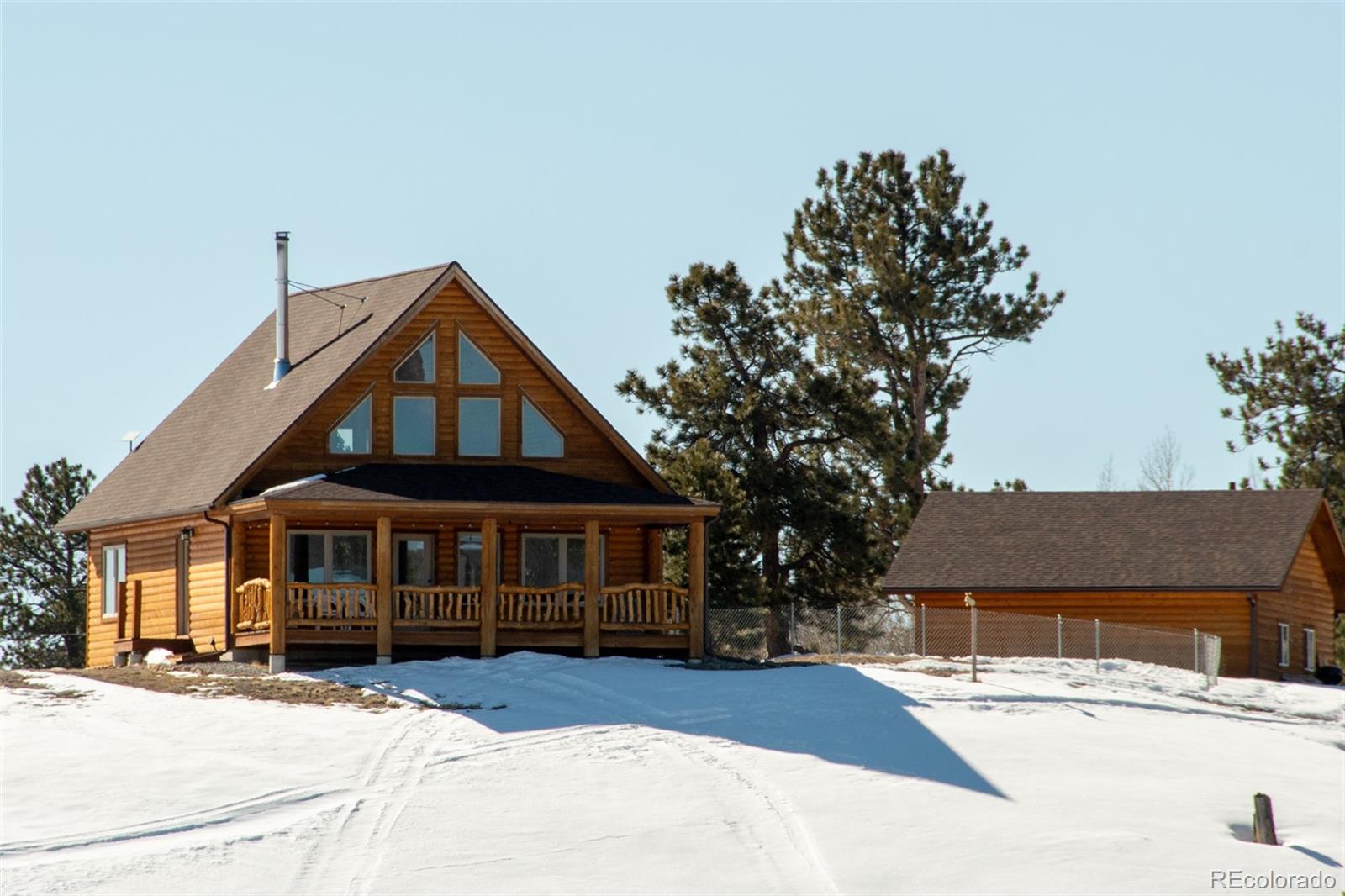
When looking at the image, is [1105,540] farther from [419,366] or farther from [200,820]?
[200,820]

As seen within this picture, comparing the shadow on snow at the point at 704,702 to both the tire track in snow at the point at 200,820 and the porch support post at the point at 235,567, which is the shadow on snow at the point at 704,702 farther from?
the tire track in snow at the point at 200,820

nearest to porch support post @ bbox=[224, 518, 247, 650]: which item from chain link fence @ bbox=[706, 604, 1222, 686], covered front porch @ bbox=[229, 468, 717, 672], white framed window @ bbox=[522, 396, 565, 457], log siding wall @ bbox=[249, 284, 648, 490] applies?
covered front porch @ bbox=[229, 468, 717, 672]

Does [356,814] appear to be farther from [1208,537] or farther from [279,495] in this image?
[1208,537]

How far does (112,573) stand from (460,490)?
9.59 metres

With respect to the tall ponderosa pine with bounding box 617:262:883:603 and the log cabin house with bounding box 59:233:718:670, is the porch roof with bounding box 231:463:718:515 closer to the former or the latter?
the log cabin house with bounding box 59:233:718:670

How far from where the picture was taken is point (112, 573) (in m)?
40.8

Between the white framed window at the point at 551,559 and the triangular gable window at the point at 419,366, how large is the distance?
11.9 ft

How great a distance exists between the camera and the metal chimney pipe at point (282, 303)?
4028 centimetres

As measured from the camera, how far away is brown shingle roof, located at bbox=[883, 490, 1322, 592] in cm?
4434

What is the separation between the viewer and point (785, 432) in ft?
176

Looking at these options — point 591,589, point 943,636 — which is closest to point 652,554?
point 591,589

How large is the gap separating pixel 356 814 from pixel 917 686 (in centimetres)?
1224

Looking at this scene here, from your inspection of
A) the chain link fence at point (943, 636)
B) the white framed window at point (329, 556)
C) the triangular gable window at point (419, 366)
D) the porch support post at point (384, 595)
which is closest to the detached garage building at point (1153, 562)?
the chain link fence at point (943, 636)

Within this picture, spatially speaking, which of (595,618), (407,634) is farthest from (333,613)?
(595,618)
